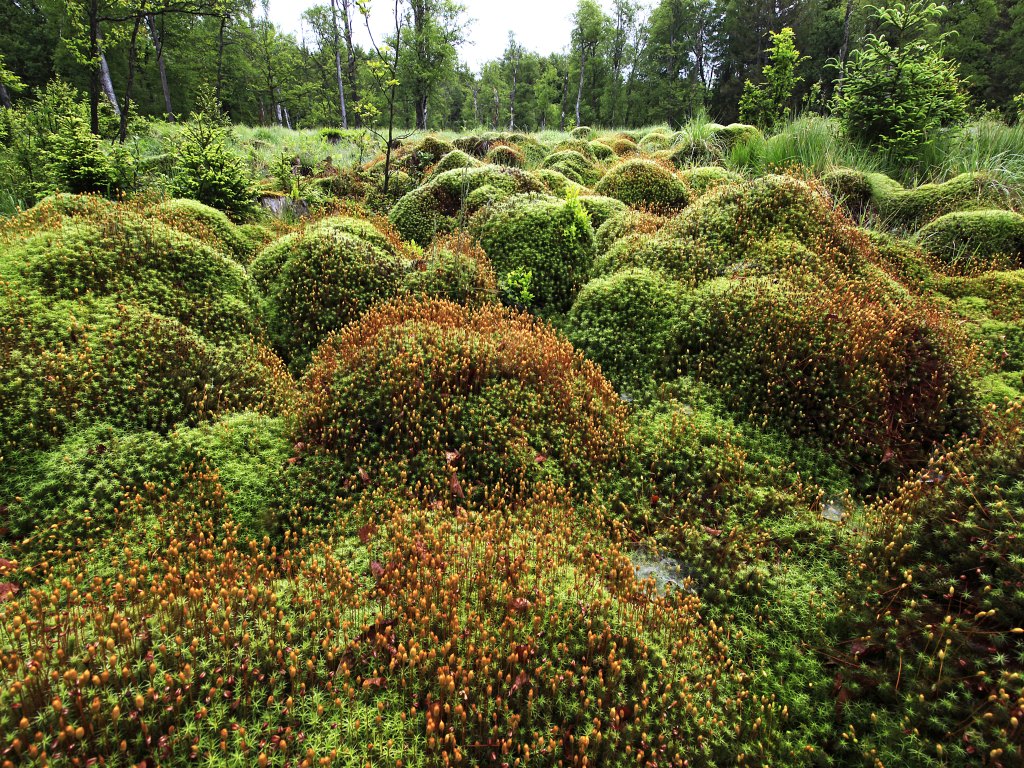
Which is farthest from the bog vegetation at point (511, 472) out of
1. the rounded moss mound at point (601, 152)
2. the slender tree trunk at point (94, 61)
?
the rounded moss mound at point (601, 152)

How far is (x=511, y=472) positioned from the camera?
507cm

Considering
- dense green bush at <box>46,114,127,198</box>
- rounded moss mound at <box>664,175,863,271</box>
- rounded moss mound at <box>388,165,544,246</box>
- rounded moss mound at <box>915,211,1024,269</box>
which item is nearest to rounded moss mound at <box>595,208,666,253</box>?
rounded moss mound at <box>664,175,863,271</box>

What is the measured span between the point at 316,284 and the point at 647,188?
8.65 meters

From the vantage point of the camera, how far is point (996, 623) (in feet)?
9.16

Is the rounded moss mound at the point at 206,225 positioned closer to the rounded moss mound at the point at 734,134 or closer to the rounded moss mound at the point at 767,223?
the rounded moss mound at the point at 767,223

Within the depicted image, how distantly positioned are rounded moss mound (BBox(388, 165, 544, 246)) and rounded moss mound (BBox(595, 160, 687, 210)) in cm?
222

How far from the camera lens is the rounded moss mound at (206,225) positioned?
8.09 m

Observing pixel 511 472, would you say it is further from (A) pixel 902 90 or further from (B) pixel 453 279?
(A) pixel 902 90

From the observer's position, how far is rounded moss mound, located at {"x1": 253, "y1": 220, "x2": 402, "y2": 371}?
Answer: 7.01 m

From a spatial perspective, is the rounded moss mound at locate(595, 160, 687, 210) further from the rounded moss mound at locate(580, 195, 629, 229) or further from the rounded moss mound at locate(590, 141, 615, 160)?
A: the rounded moss mound at locate(590, 141, 615, 160)

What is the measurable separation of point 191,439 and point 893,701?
20.4 ft

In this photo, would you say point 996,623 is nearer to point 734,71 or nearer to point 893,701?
point 893,701

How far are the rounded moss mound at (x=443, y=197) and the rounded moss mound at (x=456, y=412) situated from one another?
5676 mm

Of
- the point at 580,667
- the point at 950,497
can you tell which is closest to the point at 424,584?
the point at 580,667
